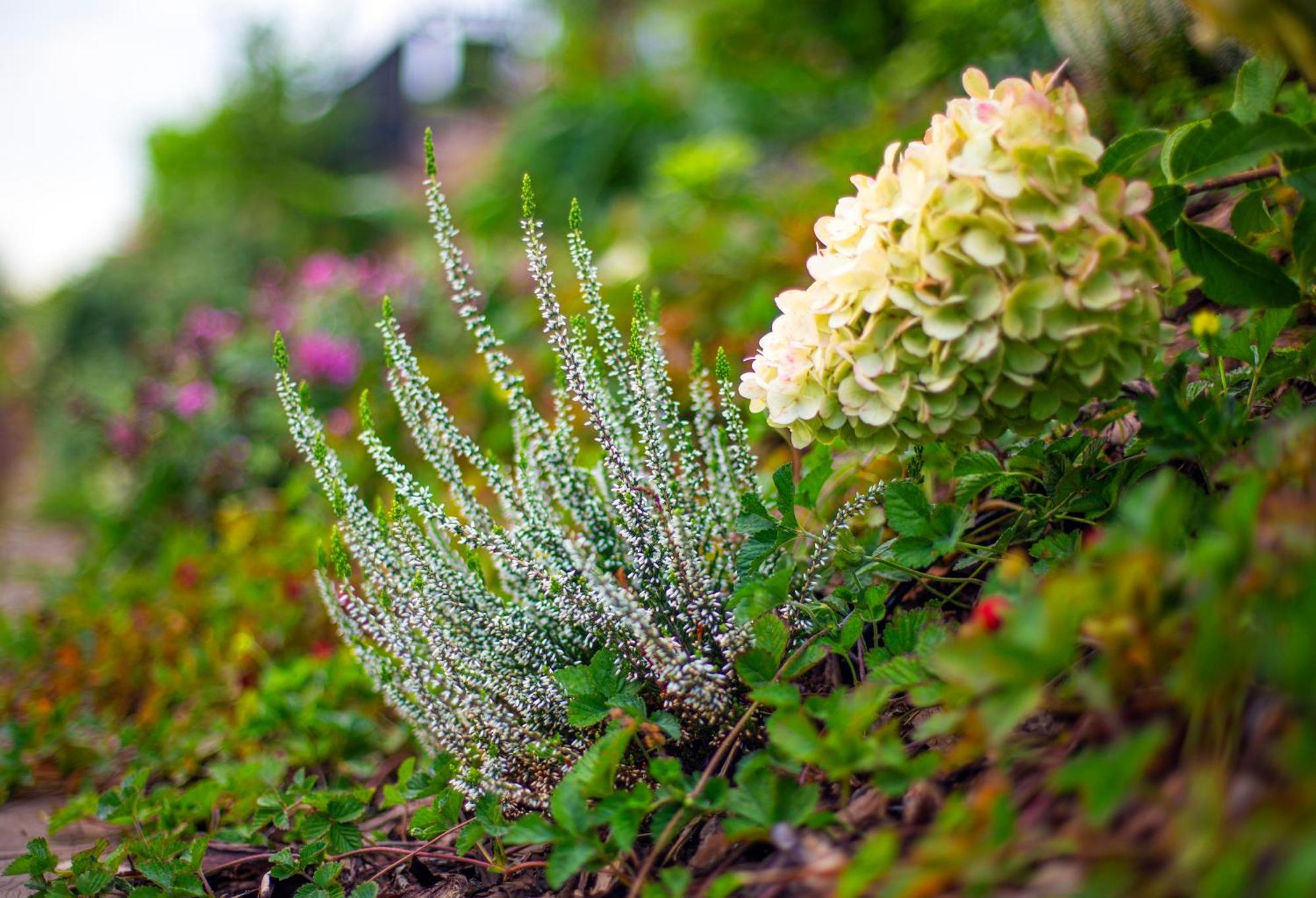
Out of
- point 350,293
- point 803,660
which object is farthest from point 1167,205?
point 350,293

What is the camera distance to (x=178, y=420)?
13.2 ft

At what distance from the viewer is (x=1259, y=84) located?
46.6 inches

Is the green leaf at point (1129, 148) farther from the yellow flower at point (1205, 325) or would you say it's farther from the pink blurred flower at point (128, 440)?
the pink blurred flower at point (128, 440)

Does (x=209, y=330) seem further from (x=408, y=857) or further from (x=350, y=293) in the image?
(x=408, y=857)

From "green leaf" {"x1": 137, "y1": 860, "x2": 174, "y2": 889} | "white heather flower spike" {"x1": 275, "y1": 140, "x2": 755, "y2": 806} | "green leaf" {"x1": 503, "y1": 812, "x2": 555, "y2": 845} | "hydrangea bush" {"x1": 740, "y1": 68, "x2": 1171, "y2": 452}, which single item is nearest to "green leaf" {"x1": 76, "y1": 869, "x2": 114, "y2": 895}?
"green leaf" {"x1": 137, "y1": 860, "x2": 174, "y2": 889}

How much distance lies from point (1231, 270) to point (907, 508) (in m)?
0.50

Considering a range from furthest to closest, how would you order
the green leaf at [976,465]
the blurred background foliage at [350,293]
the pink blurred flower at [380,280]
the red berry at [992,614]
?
the pink blurred flower at [380,280] < the blurred background foliage at [350,293] < the green leaf at [976,465] < the red berry at [992,614]

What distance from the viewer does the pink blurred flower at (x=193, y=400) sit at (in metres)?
3.96

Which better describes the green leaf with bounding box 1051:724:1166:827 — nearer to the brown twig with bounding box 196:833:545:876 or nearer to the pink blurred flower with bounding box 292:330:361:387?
the brown twig with bounding box 196:833:545:876

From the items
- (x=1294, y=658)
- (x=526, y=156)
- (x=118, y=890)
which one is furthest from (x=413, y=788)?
(x=526, y=156)

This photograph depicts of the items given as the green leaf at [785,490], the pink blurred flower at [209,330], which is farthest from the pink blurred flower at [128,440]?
the green leaf at [785,490]

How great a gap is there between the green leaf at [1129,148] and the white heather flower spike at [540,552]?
586mm

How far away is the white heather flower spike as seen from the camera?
1.22 meters

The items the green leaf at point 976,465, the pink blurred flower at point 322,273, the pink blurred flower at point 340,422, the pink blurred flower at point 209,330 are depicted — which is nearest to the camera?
the green leaf at point 976,465
